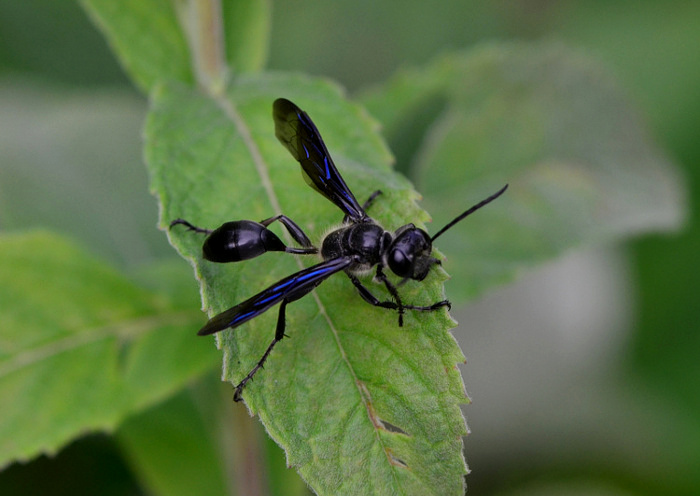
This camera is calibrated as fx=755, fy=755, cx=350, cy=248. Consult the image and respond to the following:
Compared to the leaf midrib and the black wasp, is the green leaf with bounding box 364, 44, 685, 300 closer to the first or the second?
the black wasp

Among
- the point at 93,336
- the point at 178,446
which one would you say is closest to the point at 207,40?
the point at 93,336

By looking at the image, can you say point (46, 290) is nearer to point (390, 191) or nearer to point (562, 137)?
point (390, 191)

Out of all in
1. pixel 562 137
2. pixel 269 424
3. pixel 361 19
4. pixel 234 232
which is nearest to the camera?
pixel 269 424

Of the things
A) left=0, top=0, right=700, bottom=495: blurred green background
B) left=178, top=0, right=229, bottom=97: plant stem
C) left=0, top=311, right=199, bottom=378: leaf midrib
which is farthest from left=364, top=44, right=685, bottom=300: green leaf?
left=0, top=311, right=199, bottom=378: leaf midrib

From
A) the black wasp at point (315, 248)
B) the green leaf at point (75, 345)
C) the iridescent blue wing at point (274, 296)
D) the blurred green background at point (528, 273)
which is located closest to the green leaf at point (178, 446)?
the green leaf at point (75, 345)

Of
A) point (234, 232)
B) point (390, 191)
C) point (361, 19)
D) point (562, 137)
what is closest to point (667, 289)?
point (562, 137)

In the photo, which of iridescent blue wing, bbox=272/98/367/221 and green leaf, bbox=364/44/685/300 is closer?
iridescent blue wing, bbox=272/98/367/221

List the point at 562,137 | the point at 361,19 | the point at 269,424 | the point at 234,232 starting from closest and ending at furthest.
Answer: the point at 269,424
the point at 234,232
the point at 562,137
the point at 361,19
